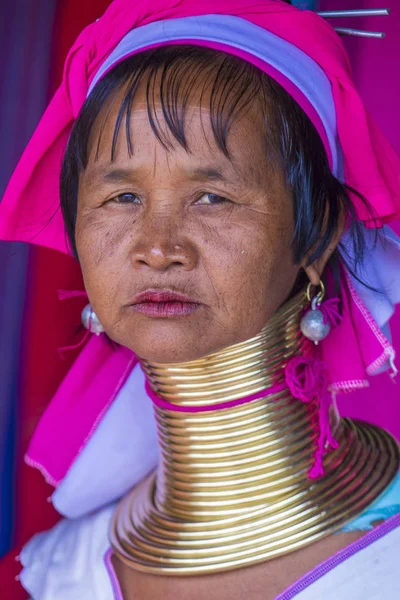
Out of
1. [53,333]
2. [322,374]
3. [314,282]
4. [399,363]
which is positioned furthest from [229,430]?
[399,363]

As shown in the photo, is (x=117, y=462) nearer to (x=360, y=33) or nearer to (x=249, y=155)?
(x=249, y=155)

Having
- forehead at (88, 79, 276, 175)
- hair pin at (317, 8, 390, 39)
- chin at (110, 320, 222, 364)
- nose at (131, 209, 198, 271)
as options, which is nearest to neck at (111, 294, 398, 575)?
chin at (110, 320, 222, 364)

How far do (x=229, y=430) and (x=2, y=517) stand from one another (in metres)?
0.75

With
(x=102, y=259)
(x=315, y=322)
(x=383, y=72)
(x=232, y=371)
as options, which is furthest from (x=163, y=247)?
(x=383, y=72)

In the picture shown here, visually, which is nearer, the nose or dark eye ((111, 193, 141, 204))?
the nose

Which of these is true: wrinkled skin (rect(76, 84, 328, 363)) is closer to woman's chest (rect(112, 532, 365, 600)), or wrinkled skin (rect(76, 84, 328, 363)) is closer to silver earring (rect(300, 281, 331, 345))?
silver earring (rect(300, 281, 331, 345))

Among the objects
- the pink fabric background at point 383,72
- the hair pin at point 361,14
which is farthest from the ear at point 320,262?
the pink fabric background at point 383,72

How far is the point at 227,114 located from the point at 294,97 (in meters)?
0.14

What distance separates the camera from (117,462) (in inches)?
77.8

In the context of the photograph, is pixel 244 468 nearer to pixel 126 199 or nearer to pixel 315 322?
pixel 315 322

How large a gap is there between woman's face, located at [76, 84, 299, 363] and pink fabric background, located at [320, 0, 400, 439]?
36.3 inches

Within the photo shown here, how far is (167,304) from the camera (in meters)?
1.48

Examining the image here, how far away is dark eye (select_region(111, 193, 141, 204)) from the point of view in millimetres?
1556

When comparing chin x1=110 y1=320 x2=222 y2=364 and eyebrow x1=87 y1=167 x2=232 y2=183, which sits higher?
eyebrow x1=87 y1=167 x2=232 y2=183
